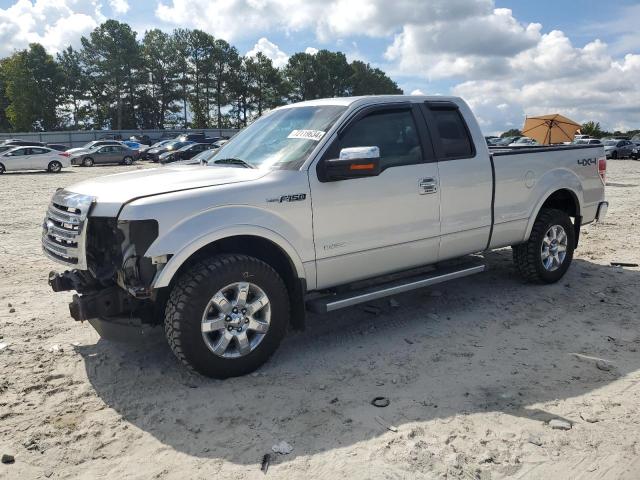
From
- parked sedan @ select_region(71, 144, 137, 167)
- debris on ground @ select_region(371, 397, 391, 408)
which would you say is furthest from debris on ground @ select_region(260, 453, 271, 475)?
parked sedan @ select_region(71, 144, 137, 167)

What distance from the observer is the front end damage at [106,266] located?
148 inches

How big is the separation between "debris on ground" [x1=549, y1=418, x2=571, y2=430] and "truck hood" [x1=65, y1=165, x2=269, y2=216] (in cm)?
258

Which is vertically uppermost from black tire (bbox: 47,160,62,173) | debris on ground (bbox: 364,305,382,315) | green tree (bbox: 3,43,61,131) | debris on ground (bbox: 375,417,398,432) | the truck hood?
green tree (bbox: 3,43,61,131)

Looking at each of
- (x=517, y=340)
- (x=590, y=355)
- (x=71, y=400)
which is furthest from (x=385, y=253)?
(x=71, y=400)

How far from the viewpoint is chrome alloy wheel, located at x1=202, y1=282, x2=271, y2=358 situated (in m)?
3.87

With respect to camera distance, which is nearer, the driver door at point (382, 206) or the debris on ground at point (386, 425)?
the debris on ground at point (386, 425)

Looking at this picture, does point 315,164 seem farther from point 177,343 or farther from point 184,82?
point 184,82

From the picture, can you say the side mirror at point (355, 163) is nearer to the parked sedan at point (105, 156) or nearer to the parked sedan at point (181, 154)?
the parked sedan at point (181, 154)

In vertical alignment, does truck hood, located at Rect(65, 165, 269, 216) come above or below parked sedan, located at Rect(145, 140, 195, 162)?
below

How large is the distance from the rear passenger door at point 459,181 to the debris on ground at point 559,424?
6.59ft

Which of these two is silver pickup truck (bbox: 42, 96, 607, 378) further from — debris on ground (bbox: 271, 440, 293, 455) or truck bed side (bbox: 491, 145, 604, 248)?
debris on ground (bbox: 271, 440, 293, 455)

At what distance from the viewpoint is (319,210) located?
4262 mm

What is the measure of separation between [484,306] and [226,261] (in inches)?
119

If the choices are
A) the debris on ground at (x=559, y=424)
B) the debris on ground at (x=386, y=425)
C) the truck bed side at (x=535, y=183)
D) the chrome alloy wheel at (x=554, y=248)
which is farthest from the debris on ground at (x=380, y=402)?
the chrome alloy wheel at (x=554, y=248)
